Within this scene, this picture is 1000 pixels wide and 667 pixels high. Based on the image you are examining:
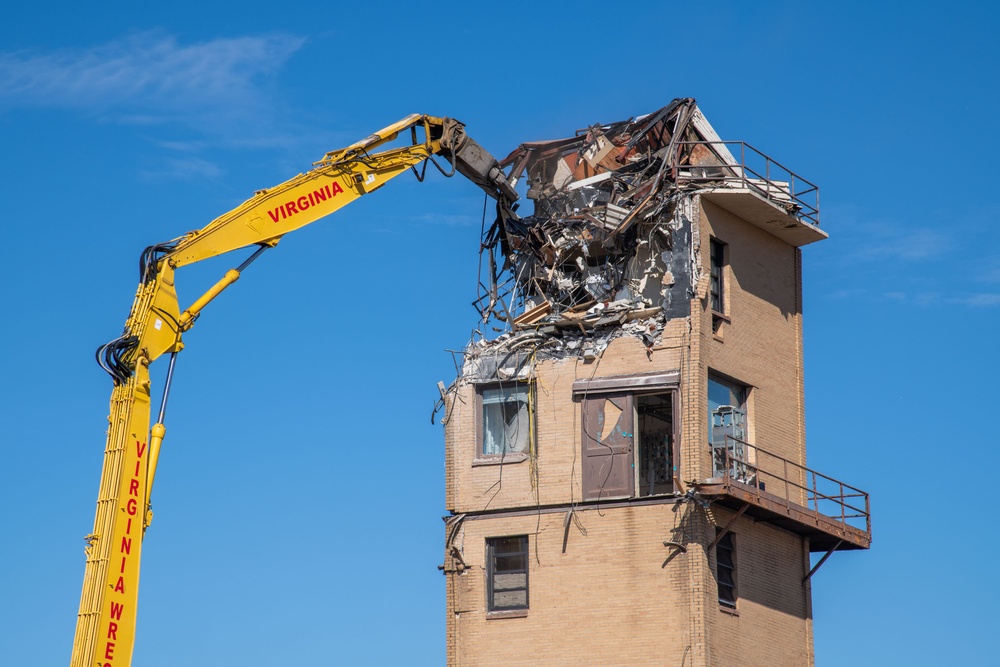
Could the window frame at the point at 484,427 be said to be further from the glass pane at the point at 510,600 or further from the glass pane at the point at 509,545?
the glass pane at the point at 510,600

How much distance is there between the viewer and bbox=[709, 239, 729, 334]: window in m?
43.2

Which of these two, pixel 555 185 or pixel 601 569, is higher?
pixel 555 185

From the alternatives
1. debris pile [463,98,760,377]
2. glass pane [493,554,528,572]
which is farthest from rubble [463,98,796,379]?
glass pane [493,554,528,572]

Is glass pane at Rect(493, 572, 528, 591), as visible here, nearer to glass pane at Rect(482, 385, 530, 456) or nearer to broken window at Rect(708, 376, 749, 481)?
glass pane at Rect(482, 385, 530, 456)

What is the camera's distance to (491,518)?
42688mm

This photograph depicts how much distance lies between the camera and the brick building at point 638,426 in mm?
40781

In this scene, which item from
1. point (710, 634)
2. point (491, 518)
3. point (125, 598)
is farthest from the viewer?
point (491, 518)

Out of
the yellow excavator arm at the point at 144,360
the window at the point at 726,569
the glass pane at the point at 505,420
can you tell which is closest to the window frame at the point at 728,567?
the window at the point at 726,569

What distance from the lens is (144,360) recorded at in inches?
1219

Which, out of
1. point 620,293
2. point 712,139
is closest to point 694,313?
point 620,293

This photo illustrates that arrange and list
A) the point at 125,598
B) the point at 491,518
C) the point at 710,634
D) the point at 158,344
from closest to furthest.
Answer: the point at 125,598
the point at 158,344
the point at 710,634
the point at 491,518

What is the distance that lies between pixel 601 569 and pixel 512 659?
10.2ft

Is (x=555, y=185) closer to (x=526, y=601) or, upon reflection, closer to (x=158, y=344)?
(x=526, y=601)

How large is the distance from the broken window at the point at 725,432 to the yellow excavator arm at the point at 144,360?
33.4ft
